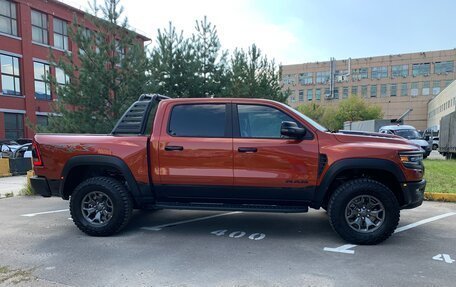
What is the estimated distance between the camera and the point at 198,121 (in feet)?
17.2

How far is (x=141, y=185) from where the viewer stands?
5230mm

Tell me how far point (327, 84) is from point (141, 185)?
269 feet

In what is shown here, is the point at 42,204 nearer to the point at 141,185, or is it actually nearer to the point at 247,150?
the point at 141,185

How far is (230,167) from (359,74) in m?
81.2

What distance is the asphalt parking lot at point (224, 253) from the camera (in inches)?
149

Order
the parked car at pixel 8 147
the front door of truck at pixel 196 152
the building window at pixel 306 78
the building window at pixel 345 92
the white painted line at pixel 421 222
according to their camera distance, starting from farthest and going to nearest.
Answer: the building window at pixel 306 78 → the building window at pixel 345 92 → the parked car at pixel 8 147 → the white painted line at pixel 421 222 → the front door of truck at pixel 196 152

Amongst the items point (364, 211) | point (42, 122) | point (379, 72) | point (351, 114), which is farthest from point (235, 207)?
point (379, 72)

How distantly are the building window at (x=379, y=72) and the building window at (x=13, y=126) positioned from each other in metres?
70.9

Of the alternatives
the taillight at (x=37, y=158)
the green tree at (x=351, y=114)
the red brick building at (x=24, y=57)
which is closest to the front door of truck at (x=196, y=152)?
the taillight at (x=37, y=158)

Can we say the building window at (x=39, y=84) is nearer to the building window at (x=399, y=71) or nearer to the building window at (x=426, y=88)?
the building window at (x=399, y=71)

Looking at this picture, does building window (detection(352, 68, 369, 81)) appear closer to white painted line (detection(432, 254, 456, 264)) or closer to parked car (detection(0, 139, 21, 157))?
parked car (detection(0, 139, 21, 157))

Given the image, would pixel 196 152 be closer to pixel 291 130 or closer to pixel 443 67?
pixel 291 130

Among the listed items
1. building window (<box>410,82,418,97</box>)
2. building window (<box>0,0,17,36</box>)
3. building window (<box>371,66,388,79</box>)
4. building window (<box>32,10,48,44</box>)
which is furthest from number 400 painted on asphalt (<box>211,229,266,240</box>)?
building window (<box>410,82,418,97</box>)

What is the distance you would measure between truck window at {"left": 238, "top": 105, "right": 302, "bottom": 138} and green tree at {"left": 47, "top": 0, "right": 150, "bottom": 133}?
17.6 ft
